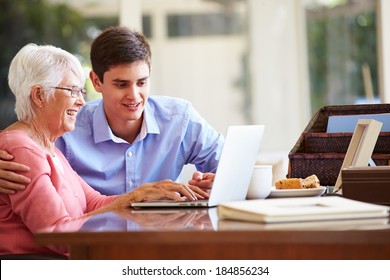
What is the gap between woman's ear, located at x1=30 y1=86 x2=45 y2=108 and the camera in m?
2.52

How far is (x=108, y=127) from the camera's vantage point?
307 centimetres

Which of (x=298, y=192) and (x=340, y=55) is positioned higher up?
(x=340, y=55)

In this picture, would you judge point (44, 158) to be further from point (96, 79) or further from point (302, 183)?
point (96, 79)

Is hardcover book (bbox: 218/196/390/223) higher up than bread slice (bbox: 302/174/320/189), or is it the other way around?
hardcover book (bbox: 218/196/390/223)

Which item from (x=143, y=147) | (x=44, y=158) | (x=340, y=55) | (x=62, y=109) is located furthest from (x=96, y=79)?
(x=340, y=55)

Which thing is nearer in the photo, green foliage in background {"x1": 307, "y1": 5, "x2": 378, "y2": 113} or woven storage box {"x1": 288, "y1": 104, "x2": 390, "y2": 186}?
woven storage box {"x1": 288, "y1": 104, "x2": 390, "y2": 186}

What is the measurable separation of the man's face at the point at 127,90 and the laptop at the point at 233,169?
2.77ft

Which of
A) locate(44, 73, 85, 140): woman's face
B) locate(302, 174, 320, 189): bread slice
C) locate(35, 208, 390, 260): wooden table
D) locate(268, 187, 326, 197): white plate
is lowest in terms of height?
locate(268, 187, 326, 197): white plate

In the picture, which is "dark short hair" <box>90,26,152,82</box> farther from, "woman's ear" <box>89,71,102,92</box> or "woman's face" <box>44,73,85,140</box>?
"woman's face" <box>44,73,85,140</box>

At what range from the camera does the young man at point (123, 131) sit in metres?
3.03

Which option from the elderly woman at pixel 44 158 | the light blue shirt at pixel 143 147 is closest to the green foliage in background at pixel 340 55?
the light blue shirt at pixel 143 147

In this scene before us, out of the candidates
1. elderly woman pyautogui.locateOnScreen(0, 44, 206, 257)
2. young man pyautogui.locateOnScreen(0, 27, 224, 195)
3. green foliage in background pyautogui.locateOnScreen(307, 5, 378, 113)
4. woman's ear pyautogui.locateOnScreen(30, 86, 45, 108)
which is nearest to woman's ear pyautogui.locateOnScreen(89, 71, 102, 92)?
young man pyautogui.locateOnScreen(0, 27, 224, 195)

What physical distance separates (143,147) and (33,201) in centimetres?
100

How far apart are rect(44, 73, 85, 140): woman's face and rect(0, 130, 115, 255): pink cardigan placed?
0.37ft
